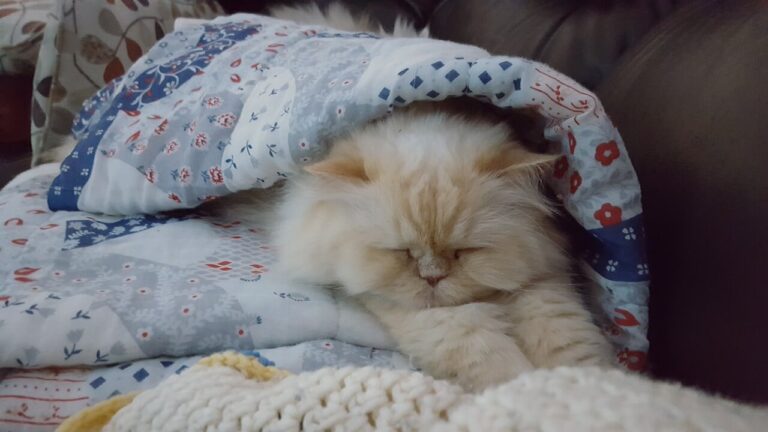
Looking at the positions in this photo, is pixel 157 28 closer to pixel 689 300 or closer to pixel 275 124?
pixel 275 124

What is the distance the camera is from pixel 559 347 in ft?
2.79

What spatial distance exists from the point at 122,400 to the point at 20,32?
1.41 metres

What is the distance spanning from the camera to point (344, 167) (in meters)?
0.92

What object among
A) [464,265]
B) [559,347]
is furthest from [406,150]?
[559,347]

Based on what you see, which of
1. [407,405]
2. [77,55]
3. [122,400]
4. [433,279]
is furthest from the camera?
[77,55]

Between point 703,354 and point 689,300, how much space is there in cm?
7

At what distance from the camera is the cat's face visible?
886 mm

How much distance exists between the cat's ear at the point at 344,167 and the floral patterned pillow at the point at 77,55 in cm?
103

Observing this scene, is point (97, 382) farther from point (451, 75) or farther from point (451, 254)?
point (451, 75)

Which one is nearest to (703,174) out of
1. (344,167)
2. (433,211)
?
(433,211)

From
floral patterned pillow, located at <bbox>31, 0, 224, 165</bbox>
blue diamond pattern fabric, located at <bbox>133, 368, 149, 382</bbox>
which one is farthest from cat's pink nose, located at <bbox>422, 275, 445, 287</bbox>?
floral patterned pillow, located at <bbox>31, 0, 224, 165</bbox>

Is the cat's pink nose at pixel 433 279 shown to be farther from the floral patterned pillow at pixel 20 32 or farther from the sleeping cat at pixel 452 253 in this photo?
the floral patterned pillow at pixel 20 32

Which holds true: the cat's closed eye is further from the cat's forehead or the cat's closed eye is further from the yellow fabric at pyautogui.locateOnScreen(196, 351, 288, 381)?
the yellow fabric at pyautogui.locateOnScreen(196, 351, 288, 381)

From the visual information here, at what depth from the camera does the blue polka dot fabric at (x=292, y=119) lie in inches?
33.5
